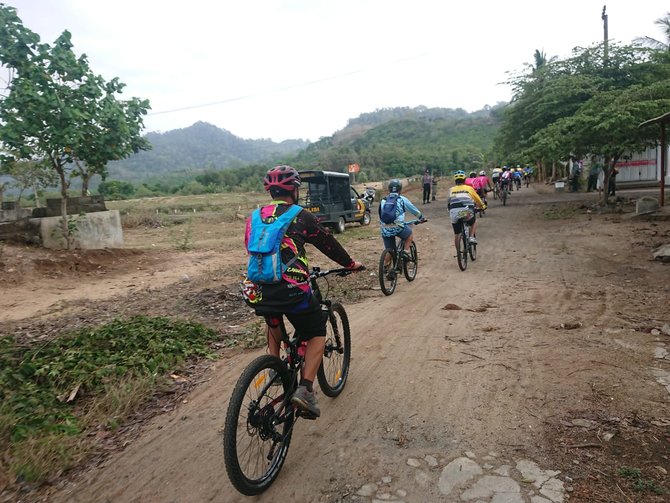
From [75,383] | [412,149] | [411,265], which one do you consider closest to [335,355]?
[75,383]

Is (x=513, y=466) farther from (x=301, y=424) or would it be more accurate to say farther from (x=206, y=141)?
(x=206, y=141)

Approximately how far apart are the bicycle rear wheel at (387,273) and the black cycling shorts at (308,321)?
4.13 meters

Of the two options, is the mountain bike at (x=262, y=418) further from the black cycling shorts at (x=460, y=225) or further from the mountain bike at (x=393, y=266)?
the black cycling shorts at (x=460, y=225)

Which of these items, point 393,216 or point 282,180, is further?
point 393,216

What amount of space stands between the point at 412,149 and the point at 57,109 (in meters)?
70.7

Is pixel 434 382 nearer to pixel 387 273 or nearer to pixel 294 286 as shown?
pixel 294 286

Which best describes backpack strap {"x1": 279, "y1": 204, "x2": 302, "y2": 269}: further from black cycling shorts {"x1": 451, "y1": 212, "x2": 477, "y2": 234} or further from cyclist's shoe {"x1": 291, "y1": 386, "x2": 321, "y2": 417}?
black cycling shorts {"x1": 451, "y1": 212, "x2": 477, "y2": 234}

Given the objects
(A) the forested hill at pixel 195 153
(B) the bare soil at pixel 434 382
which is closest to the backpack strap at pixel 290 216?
(B) the bare soil at pixel 434 382

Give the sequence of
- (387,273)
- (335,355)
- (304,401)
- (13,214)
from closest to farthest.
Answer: (304,401), (335,355), (387,273), (13,214)

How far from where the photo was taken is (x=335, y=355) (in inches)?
157

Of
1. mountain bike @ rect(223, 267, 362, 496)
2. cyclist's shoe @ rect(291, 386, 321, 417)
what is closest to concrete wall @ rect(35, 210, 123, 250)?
mountain bike @ rect(223, 267, 362, 496)

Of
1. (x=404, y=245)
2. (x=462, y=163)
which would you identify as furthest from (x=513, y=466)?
(x=462, y=163)

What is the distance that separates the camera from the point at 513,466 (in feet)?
9.41

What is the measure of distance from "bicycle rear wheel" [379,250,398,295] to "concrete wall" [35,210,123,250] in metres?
8.07
